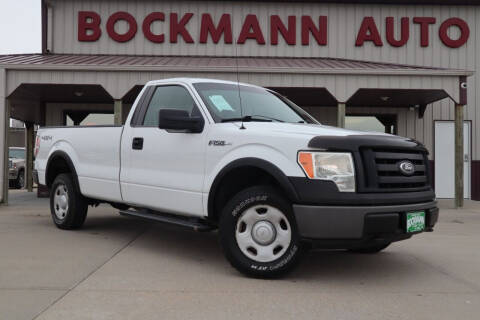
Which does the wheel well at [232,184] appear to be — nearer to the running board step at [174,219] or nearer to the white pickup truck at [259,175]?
the white pickup truck at [259,175]

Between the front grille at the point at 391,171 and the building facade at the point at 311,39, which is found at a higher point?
the building facade at the point at 311,39

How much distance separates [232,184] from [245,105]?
0.99 metres

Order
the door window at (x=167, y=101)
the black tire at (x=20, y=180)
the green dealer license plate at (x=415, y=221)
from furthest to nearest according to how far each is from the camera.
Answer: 1. the black tire at (x=20, y=180)
2. the door window at (x=167, y=101)
3. the green dealer license plate at (x=415, y=221)

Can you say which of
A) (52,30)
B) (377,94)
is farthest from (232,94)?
(52,30)

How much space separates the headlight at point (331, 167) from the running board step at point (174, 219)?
132 centimetres

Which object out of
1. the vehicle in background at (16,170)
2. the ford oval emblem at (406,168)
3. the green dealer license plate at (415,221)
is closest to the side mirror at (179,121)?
the ford oval emblem at (406,168)

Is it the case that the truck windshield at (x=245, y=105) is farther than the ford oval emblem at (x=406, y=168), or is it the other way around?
the truck windshield at (x=245, y=105)

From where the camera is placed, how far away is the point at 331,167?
13.0 feet

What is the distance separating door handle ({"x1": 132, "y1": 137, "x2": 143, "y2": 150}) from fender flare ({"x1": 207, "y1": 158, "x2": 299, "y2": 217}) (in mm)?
1276

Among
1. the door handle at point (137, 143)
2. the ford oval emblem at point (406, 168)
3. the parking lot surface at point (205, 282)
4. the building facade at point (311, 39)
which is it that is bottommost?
the parking lot surface at point (205, 282)

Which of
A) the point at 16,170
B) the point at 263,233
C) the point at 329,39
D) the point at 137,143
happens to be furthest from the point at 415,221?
the point at 16,170

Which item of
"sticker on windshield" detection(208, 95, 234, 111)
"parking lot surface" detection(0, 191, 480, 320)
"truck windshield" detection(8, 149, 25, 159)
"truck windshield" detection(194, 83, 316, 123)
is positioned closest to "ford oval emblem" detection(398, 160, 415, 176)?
"parking lot surface" detection(0, 191, 480, 320)

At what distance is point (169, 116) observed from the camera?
15.0 ft

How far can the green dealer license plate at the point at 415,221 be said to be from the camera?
4.13 m
